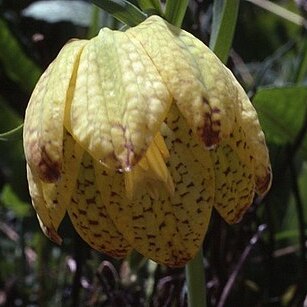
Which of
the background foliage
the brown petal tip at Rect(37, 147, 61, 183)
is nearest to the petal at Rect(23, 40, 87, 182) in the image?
the brown petal tip at Rect(37, 147, 61, 183)

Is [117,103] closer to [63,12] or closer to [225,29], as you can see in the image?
[225,29]

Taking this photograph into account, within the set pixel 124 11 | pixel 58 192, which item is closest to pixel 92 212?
pixel 58 192

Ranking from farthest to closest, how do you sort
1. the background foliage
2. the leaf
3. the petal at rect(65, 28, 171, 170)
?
the leaf → the background foliage → the petal at rect(65, 28, 171, 170)

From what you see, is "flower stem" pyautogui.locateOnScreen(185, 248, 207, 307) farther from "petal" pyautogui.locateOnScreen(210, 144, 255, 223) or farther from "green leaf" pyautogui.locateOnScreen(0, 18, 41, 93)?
"green leaf" pyautogui.locateOnScreen(0, 18, 41, 93)

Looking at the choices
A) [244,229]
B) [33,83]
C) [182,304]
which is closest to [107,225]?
[182,304]

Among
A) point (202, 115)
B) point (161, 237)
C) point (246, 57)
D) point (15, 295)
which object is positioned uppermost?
point (202, 115)

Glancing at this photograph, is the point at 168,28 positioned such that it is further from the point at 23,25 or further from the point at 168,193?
the point at 23,25

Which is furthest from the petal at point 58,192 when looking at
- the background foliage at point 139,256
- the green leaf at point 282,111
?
the green leaf at point 282,111
